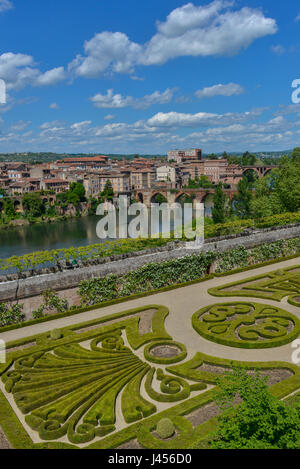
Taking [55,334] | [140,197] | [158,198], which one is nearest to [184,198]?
[158,198]

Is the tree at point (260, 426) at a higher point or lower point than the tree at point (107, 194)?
lower

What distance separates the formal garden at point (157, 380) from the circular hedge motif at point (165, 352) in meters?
0.04

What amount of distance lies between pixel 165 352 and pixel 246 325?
5036 millimetres

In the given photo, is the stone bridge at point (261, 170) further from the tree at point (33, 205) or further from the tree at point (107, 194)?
the tree at point (33, 205)

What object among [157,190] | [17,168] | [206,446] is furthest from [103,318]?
[17,168]

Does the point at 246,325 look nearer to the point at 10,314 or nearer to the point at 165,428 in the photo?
the point at 165,428

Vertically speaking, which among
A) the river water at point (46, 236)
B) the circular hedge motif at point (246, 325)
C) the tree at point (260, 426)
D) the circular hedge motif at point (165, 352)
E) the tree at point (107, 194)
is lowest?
the river water at point (46, 236)

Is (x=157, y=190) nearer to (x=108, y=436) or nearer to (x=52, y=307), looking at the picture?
(x=52, y=307)

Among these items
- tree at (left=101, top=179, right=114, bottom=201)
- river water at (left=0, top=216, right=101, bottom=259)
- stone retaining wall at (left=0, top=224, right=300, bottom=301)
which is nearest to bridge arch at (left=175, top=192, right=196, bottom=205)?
tree at (left=101, top=179, right=114, bottom=201)

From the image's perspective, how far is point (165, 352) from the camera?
1770 cm

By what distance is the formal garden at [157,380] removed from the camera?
10.3 m

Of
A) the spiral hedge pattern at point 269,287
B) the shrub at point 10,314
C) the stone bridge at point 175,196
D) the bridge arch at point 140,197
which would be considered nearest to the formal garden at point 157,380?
the spiral hedge pattern at point 269,287

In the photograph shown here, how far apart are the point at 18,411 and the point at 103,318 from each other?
25.0 feet

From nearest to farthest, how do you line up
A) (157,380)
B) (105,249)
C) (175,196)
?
(157,380), (105,249), (175,196)
